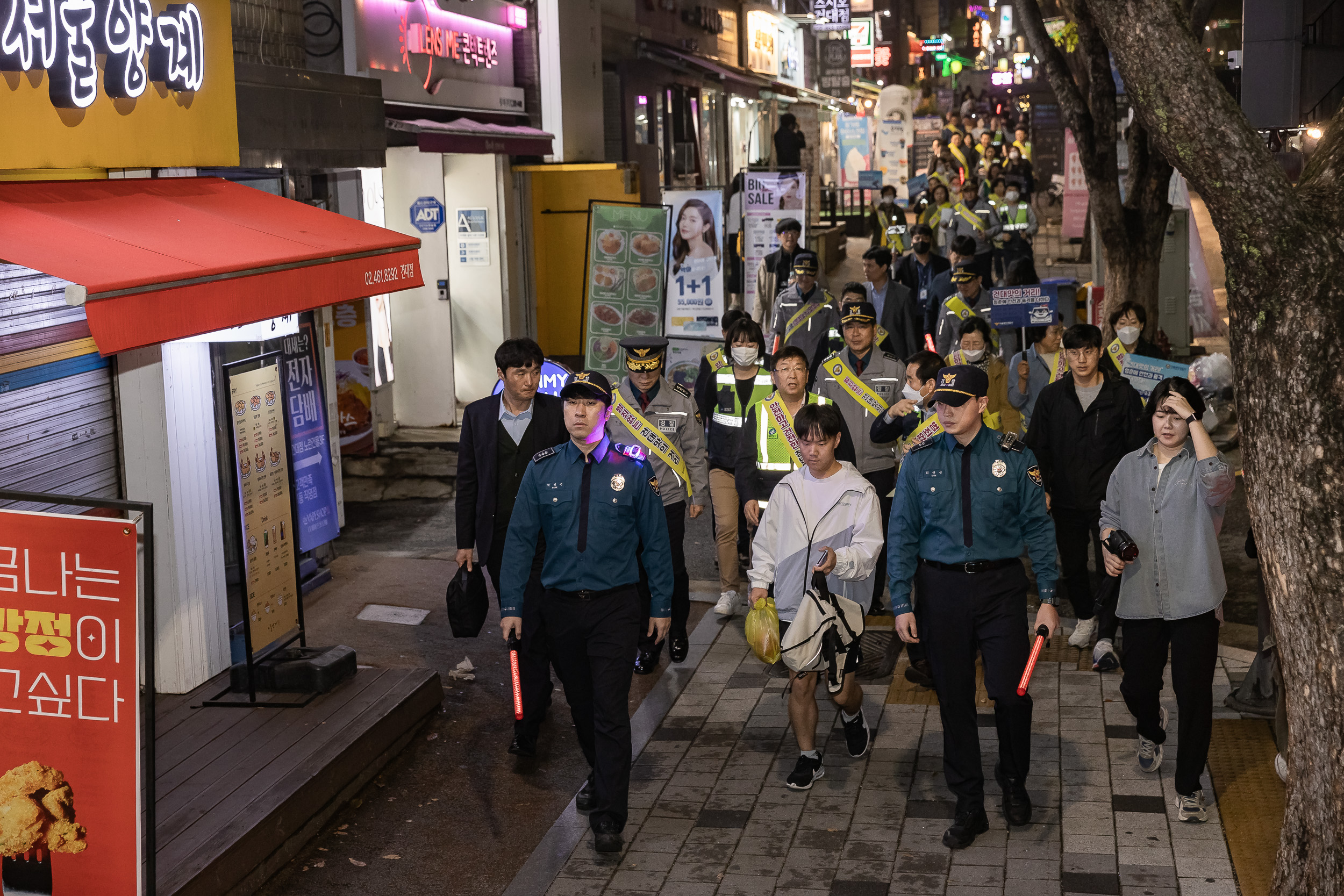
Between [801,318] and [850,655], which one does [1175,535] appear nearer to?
[850,655]

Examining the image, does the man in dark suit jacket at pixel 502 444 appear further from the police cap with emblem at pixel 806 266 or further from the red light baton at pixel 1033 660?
the police cap with emblem at pixel 806 266

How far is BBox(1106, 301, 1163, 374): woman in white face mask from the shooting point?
9.73 meters

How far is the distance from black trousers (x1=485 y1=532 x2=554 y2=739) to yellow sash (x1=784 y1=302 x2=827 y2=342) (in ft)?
17.4

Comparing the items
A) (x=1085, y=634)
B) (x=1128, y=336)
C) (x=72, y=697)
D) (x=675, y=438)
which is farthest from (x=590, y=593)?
(x=1128, y=336)

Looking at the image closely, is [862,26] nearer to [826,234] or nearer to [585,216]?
[826,234]

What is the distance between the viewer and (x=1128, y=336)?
9.94 metres

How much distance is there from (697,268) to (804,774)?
877 cm

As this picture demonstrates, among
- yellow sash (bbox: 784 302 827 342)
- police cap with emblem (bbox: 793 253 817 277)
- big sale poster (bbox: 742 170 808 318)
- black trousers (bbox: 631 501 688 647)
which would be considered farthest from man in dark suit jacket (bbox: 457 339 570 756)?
big sale poster (bbox: 742 170 808 318)

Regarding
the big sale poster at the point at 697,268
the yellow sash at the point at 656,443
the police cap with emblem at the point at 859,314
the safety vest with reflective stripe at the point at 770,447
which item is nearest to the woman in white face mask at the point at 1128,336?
the police cap with emblem at the point at 859,314

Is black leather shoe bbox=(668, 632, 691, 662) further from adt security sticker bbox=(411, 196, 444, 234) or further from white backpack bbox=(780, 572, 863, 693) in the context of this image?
Result: adt security sticker bbox=(411, 196, 444, 234)

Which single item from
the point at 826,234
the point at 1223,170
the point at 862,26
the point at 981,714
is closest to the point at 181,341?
the point at 981,714

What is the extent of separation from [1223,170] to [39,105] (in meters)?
5.38

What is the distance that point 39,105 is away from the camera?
22.4 ft

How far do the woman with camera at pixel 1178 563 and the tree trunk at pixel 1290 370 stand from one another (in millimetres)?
1122
